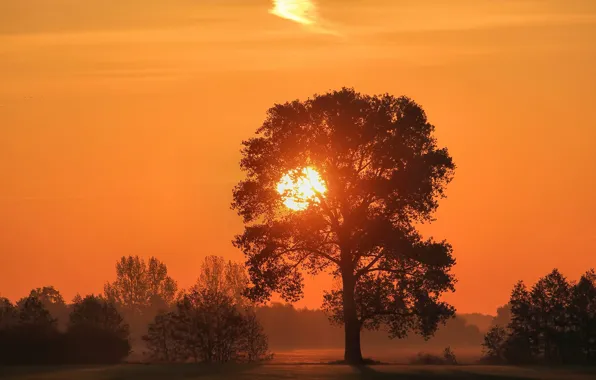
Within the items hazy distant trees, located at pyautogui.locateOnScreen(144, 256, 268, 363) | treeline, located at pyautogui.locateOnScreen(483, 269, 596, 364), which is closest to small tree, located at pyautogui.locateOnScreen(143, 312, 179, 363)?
hazy distant trees, located at pyautogui.locateOnScreen(144, 256, 268, 363)

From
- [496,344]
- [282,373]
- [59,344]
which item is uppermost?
Answer: [496,344]

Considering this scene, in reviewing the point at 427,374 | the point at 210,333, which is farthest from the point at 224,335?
the point at 427,374

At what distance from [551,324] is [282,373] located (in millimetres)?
44648

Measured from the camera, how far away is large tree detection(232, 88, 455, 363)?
82562 mm

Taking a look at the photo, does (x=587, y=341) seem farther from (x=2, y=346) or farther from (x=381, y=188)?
(x=2, y=346)

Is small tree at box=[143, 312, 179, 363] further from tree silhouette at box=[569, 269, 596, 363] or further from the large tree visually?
tree silhouette at box=[569, 269, 596, 363]

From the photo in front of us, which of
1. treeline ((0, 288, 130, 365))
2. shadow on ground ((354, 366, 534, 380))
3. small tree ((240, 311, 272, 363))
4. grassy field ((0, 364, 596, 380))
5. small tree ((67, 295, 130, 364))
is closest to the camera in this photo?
grassy field ((0, 364, 596, 380))

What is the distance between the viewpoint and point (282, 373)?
67625 millimetres

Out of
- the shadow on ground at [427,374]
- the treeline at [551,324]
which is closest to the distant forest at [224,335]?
the treeline at [551,324]

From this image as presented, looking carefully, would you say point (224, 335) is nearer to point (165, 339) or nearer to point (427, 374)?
point (165, 339)

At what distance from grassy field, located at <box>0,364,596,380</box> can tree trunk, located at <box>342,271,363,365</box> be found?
8.19m

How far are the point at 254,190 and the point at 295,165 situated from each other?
400 centimetres

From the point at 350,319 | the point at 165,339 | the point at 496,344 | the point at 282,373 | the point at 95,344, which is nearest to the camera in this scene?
the point at 282,373

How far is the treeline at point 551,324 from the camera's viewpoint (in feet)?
328
